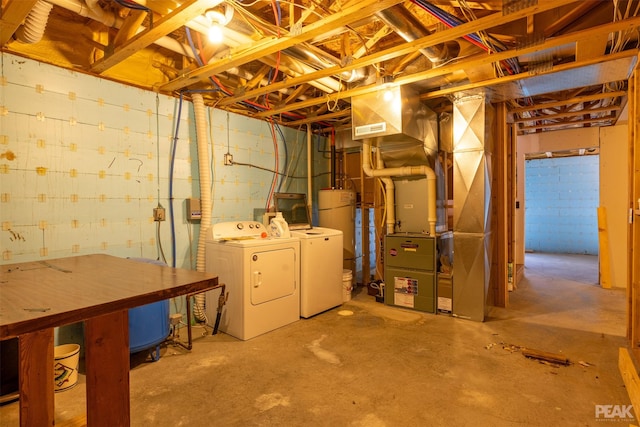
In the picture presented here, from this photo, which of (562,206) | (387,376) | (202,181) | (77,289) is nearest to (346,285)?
(387,376)

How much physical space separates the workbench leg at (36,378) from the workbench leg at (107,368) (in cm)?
13

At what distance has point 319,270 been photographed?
373 cm

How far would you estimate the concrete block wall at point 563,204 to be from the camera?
7.99 m

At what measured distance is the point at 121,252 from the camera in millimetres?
2980

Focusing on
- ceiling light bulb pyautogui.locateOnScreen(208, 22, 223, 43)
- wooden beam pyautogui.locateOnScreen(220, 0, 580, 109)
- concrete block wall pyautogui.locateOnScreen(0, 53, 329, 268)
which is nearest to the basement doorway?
wooden beam pyautogui.locateOnScreen(220, 0, 580, 109)

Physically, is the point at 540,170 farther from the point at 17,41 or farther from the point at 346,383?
the point at 17,41

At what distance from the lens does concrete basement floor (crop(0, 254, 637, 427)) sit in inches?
76.7

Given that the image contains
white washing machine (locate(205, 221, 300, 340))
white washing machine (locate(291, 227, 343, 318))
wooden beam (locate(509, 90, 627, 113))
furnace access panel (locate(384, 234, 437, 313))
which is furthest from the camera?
furnace access panel (locate(384, 234, 437, 313))

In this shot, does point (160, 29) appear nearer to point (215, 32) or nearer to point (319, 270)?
point (215, 32)

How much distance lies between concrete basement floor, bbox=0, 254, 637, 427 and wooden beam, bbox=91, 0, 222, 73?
7.78ft

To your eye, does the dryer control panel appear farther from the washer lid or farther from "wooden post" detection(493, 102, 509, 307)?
"wooden post" detection(493, 102, 509, 307)

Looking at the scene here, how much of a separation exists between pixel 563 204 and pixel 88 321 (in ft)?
32.6

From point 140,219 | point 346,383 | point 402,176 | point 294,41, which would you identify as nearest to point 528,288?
point 402,176

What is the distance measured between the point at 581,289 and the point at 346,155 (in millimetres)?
3885
